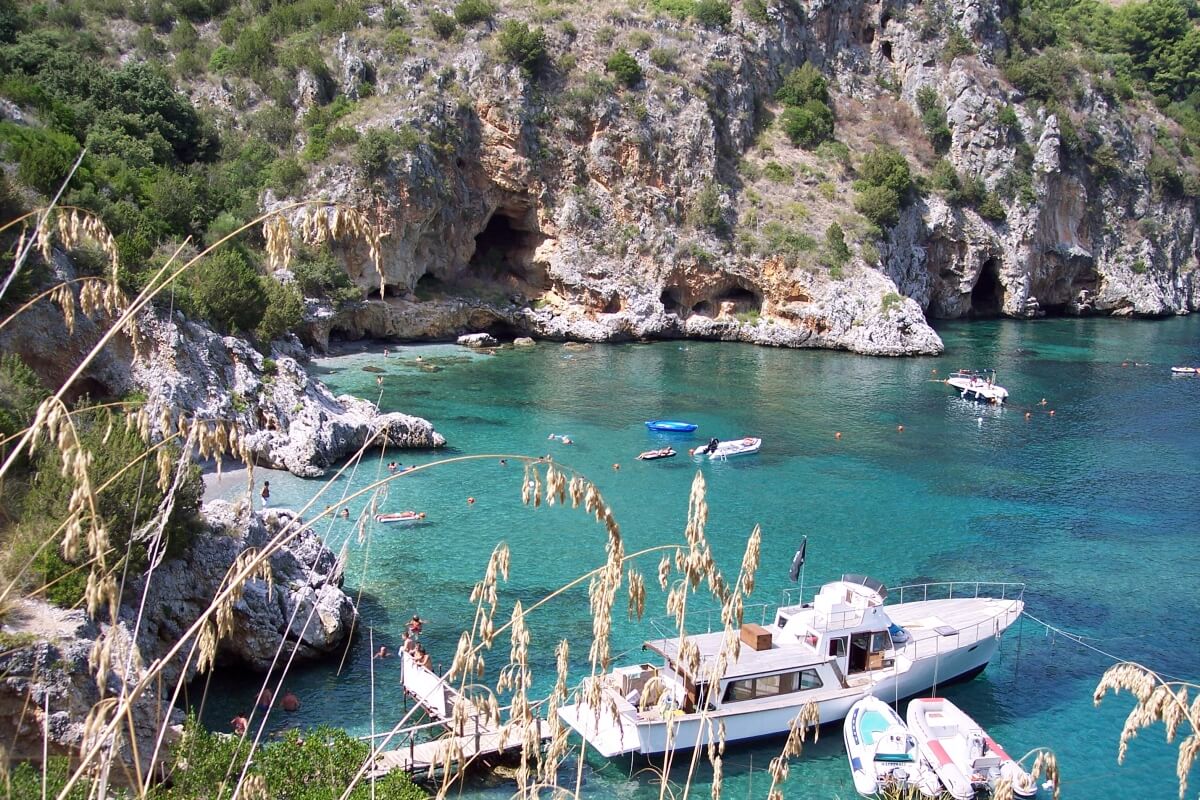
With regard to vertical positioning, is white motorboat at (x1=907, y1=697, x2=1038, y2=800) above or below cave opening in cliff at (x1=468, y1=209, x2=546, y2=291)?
below

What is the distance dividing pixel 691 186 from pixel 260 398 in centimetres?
4167

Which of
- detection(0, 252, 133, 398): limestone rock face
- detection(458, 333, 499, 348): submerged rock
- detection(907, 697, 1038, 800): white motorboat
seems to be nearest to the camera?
detection(907, 697, 1038, 800): white motorboat

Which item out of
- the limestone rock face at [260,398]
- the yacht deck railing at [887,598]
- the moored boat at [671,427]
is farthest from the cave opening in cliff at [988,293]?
the limestone rock face at [260,398]

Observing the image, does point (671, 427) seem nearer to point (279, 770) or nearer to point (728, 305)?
point (728, 305)

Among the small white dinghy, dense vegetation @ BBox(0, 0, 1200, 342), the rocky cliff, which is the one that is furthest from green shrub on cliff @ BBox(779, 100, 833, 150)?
the small white dinghy

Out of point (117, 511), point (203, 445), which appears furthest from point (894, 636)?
point (203, 445)

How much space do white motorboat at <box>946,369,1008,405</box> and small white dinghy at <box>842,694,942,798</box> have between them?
3419 centimetres

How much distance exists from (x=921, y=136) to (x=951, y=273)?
11.9m

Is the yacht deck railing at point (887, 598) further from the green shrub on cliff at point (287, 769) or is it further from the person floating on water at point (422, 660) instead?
the green shrub on cliff at point (287, 769)

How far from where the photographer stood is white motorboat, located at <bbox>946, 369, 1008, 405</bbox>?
49.7 m

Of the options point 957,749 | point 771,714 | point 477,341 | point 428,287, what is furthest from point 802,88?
point 957,749

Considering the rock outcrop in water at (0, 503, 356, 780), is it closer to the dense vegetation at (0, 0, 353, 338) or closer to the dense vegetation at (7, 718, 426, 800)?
the dense vegetation at (7, 718, 426, 800)

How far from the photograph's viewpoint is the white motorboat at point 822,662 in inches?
731

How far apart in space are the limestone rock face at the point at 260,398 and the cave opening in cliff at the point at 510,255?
29558mm
